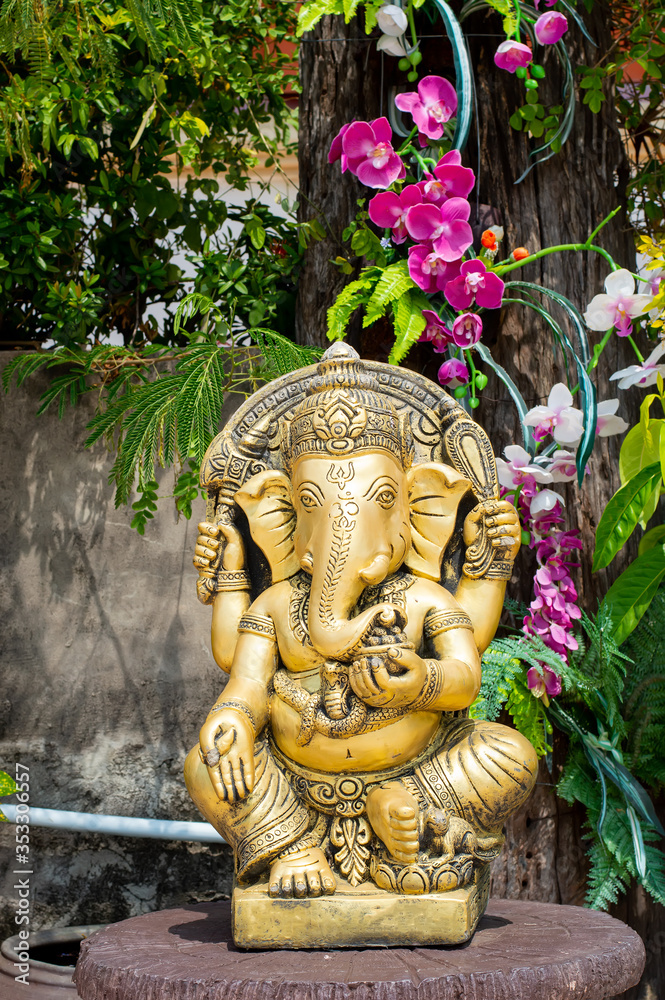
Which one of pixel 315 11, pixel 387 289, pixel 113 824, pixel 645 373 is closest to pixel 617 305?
pixel 645 373

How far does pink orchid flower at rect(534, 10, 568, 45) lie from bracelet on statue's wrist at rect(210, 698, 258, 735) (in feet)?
5.74

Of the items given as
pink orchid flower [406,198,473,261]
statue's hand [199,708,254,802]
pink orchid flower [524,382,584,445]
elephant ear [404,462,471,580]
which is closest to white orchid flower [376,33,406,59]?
pink orchid flower [406,198,473,261]

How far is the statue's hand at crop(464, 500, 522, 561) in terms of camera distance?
1855 millimetres

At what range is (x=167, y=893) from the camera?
268 cm

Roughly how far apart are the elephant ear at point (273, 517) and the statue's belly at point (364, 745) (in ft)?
0.94

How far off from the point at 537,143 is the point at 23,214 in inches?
56.1

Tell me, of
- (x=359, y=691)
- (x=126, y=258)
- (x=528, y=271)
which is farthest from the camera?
(x=126, y=258)

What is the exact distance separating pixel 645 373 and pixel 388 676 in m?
1.12

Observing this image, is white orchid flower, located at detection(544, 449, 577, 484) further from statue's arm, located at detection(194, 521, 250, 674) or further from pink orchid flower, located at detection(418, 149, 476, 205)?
statue's arm, located at detection(194, 521, 250, 674)

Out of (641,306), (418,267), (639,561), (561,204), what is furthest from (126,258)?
(639,561)

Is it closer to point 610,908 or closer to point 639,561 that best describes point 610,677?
point 639,561

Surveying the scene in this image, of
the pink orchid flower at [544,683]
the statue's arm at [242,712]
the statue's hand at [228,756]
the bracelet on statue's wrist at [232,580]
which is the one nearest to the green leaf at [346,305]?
the bracelet on statue's wrist at [232,580]

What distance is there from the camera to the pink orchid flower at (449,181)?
7.25 ft

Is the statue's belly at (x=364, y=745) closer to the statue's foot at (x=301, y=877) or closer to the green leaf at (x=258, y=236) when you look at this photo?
the statue's foot at (x=301, y=877)
